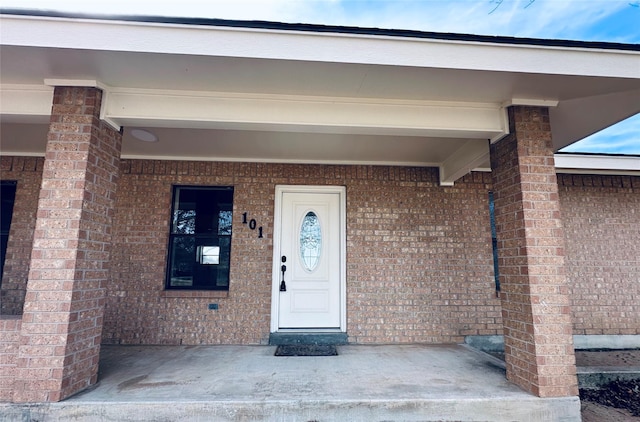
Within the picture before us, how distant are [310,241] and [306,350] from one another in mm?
1504

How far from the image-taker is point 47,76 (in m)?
2.89

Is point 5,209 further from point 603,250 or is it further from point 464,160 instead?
point 603,250

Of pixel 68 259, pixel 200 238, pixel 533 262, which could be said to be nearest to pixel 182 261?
pixel 200 238

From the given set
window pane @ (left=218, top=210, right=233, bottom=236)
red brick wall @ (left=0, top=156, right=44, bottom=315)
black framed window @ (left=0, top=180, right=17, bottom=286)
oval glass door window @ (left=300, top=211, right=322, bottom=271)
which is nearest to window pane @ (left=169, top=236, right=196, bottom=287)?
window pane @ (left=218, top=210, right=233, bottom=236)

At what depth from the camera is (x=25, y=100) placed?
10.1 feet

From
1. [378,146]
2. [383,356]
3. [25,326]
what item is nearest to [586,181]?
[378,146]

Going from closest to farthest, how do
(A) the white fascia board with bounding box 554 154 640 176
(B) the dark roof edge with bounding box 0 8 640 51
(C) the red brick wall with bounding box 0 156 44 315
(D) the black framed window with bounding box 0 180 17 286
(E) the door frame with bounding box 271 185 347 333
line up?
(B) the dark roof edge with bounding box 0 8 640 51, (C) the red brick wall with bounding box 0 156 44 315, (E) the door frame with bounding box 271 185 347 333, (D) the black framed window with bounding box 0 180 17 286, (A) the white fascia board with bounding box 554 154 640 176

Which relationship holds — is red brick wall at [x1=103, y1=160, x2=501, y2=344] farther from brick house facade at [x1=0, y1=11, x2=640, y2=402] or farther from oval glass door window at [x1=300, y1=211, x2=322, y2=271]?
oval glass door window at [x1=300, y1=211, x2=322, y2=271]

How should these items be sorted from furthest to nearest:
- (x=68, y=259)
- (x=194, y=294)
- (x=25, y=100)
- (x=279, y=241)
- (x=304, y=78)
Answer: (x=279, y=241), (x=194, y=294), (x=25, y=100), (x=304, y=78), (x=68, y=259)

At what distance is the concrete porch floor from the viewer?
8.60 feet

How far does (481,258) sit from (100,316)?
4888 millimetres

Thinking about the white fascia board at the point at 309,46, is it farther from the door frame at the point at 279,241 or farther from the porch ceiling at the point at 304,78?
the door frame at the point at 279,241

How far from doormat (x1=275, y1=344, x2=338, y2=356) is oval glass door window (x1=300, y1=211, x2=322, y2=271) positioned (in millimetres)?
1055

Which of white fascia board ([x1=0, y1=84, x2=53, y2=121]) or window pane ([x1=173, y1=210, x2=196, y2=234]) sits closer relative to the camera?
white fascia board ([x1=0, y1=84, x2=53, y2=121])
